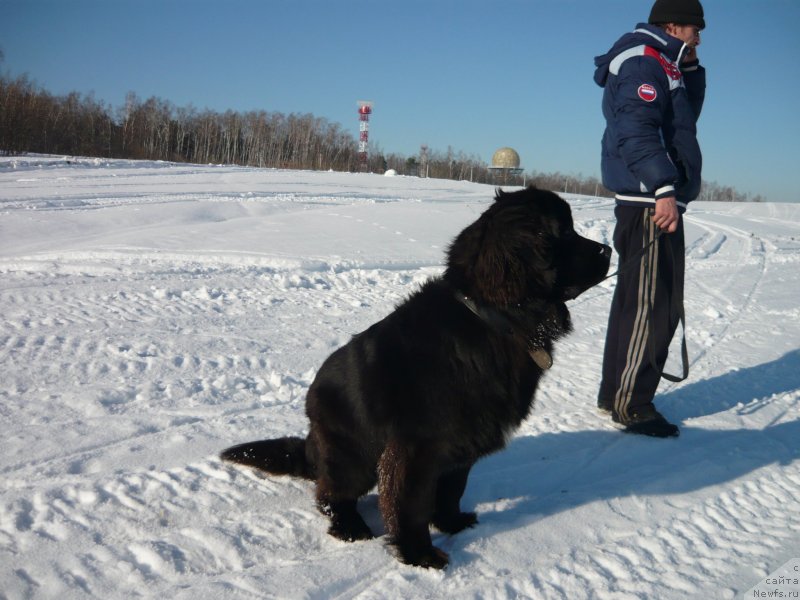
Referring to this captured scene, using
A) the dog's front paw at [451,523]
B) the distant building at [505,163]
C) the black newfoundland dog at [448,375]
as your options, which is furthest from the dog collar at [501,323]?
the distant building at [505,163]

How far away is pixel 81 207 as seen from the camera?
1294 cm

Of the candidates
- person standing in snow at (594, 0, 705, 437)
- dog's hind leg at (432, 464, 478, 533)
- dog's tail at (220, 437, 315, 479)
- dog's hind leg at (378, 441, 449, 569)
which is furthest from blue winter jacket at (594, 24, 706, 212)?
dog's tail at (220, 437, 315, 479)

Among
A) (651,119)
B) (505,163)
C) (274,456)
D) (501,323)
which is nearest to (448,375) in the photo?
(501,323)

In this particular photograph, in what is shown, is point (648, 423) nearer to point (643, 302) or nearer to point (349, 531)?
point (643, 302)

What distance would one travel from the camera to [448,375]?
2383mm

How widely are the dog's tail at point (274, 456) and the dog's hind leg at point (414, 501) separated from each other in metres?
0.61

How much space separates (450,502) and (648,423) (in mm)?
1730

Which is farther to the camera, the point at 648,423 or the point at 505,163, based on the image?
the point at 505,163

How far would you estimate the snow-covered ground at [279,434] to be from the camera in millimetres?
2242

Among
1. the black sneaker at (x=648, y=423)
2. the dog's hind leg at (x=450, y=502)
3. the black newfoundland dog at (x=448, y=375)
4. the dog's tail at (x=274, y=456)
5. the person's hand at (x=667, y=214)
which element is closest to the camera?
the black newfoundland dog at (x=448, y=375)

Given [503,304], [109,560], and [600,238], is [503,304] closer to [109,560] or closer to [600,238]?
[109,560]

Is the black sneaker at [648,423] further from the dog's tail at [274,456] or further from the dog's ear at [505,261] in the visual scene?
the dog's tail at [274,456]

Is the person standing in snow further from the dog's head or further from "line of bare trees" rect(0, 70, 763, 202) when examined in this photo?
"line of bare trees" rect(0, 70, 763, 202)

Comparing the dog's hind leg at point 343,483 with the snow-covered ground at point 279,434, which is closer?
the snow-covered ground at point 279,434
